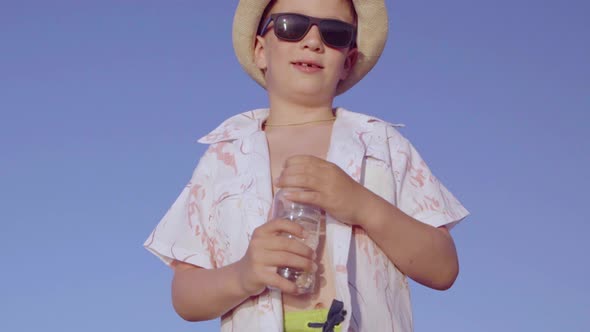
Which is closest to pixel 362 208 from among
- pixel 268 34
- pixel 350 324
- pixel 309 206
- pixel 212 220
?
pixel 309 206

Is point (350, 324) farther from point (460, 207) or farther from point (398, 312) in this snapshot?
point (460, 207)

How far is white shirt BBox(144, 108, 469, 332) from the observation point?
3.86m

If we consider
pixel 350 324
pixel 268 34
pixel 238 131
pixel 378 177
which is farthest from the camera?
pixel 268 34

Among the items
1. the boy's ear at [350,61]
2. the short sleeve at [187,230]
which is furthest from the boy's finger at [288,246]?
the boy's ear at [350,61]

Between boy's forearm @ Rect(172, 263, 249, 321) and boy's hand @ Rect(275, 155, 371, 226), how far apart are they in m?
0.48

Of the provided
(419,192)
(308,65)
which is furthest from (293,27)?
(419,192)

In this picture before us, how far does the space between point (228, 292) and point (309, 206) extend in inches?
20.9

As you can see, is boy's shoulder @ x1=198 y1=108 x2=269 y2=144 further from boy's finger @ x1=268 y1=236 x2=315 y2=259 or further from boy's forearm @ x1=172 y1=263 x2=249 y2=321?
boy's finger @ x1=268 y1=236 x2=315 y2=259

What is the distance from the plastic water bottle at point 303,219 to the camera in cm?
366

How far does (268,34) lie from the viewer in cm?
478

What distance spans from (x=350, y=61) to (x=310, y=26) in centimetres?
55

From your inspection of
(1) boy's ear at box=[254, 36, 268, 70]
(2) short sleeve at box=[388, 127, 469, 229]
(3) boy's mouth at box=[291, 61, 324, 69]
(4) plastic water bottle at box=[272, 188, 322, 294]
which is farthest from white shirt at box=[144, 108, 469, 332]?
(1) boy's ear at box=[254, 36, 268, 70]

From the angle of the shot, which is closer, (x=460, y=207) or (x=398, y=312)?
(x=398, y=312)

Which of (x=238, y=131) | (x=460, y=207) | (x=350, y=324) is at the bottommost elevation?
(x=350, y=324)
